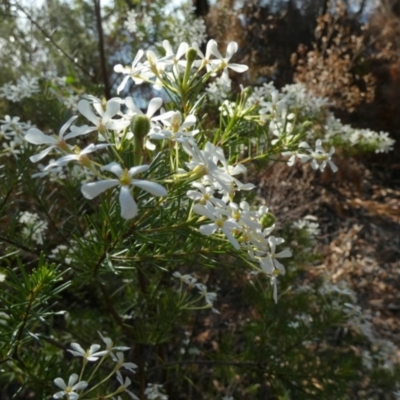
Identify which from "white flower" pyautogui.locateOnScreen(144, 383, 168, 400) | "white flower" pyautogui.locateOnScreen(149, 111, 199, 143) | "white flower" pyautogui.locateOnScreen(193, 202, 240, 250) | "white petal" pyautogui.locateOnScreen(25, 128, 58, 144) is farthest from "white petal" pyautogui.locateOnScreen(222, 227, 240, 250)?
"white flower" pyautogui.locateOnScreen(144, 383, 168, 400)

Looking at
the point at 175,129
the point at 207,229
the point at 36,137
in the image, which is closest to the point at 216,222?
the point at 207,229

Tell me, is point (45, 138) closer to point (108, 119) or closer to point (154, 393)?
point (108, 119)

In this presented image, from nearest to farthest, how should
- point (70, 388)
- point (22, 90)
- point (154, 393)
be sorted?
point (70, 388) → point (154, 393) → point (22, 90)

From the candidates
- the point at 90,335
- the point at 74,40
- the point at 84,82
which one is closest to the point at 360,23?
the point at 74,40


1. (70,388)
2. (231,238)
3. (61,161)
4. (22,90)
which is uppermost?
(61,161)

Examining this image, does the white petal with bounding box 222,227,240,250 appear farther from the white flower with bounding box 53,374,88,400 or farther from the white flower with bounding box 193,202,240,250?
the white flower with bounding box 53,374,88,400

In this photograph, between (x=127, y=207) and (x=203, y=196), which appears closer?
(x=127, y=207)
